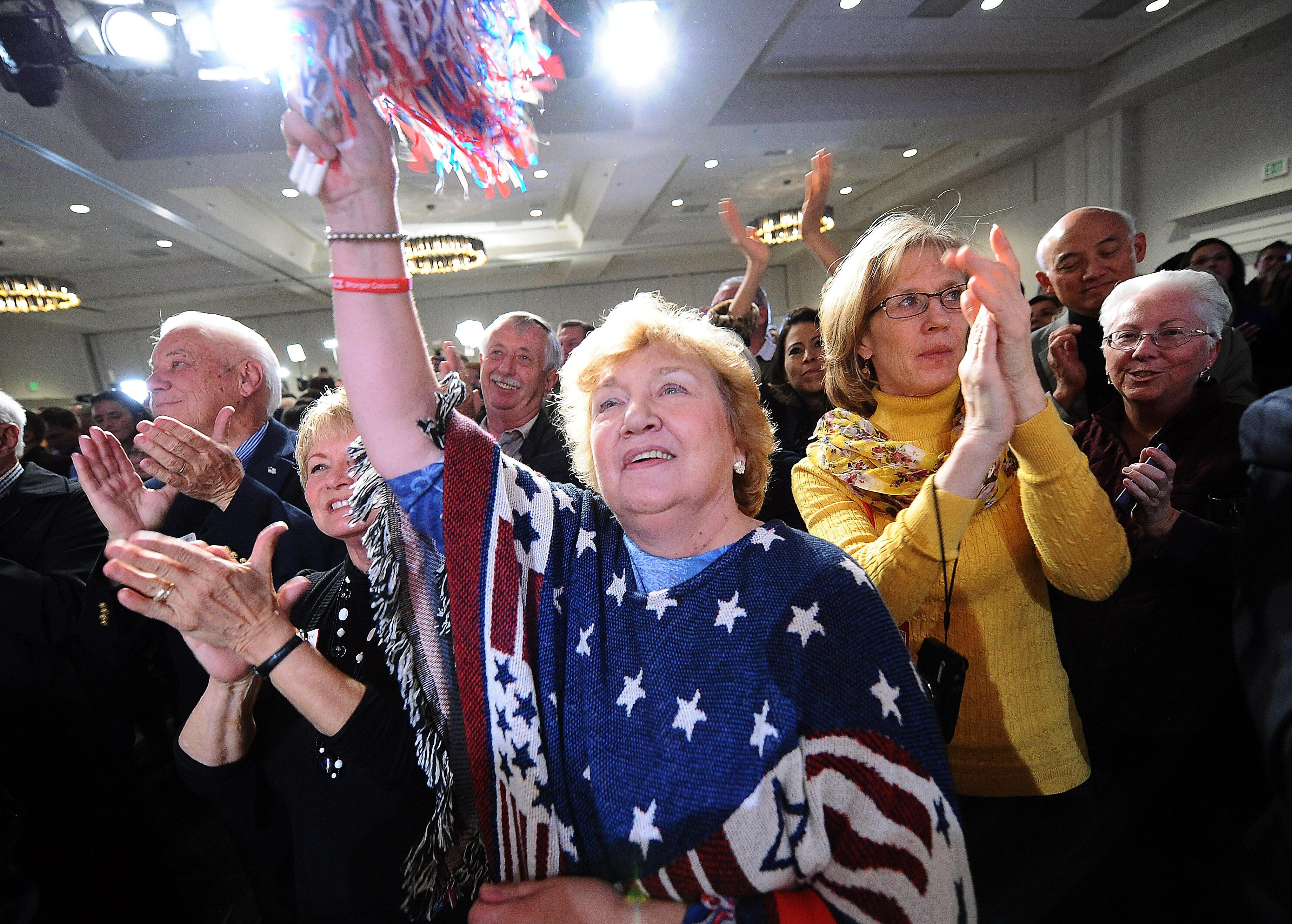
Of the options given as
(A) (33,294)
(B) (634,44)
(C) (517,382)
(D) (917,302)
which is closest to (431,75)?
(D) (917,302)

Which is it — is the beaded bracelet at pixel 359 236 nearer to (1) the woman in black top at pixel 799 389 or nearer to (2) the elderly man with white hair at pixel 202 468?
(2) the elderly man with white hair at pixel 202 468

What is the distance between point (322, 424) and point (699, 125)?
19.8 feet

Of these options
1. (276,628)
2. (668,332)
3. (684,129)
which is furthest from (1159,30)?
(276,628)

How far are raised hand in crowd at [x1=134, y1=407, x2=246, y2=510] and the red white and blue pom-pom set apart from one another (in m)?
1.03

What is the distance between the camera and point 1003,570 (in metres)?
1.21

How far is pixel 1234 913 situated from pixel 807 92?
715cm

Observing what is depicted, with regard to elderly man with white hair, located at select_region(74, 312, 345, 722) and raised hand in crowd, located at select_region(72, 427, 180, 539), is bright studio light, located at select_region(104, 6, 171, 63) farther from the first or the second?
raised hand in crowd, located at select_region(72, 427, 180, 539)

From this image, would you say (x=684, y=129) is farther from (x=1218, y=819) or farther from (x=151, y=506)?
(x=1218, y=819)

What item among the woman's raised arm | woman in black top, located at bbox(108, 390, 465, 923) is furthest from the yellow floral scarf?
woman in black top, located at bbox(108, 390, 465, 923)

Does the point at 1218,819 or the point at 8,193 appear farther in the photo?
the point at 8,193

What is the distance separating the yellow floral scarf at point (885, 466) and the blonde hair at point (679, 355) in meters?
0.18

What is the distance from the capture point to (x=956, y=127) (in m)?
7.23

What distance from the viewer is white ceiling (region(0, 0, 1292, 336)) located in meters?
5.20

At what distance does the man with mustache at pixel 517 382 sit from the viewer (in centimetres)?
278
